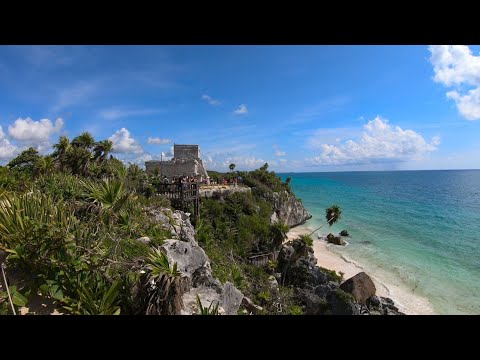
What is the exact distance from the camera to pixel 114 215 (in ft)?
24.5

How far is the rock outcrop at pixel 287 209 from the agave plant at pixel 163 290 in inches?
999

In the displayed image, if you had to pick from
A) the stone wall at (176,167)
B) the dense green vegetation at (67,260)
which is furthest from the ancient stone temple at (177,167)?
the dense green vegetation at (67,260)

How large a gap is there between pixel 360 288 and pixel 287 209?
21.1 metres

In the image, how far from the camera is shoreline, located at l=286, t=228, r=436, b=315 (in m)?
17.6

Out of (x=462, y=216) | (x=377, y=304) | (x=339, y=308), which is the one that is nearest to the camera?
(x=339, y=308)

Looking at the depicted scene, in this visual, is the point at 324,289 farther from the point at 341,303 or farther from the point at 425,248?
the point at 425,248

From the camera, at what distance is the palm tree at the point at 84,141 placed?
22438 millimetres

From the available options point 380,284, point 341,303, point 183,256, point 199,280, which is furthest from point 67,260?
point 380,284

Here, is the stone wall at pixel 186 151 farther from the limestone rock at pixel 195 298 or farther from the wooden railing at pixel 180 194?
the limestone rock at pixel 195 298

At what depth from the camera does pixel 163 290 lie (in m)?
4.89
